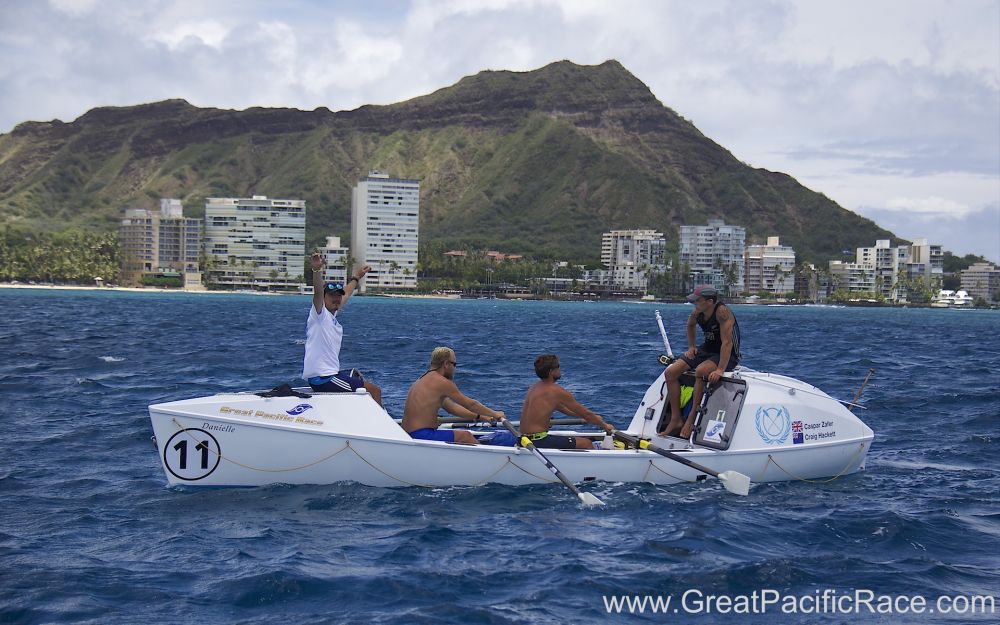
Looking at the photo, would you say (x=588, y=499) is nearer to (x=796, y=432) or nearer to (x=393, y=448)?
(x=393, y=448)

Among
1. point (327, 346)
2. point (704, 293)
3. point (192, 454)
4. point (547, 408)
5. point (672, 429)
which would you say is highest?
point (704, 293)

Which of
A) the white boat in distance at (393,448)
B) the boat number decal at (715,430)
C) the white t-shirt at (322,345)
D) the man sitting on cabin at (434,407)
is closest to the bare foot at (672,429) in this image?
the white boat in distance at (393,448)

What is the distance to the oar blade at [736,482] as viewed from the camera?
1302 cm

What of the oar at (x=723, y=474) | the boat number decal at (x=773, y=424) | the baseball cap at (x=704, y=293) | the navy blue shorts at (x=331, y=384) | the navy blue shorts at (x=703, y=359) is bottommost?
the oar at (x=723, y=474)

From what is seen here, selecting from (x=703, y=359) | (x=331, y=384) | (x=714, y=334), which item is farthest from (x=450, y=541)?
(x=714, y=334)

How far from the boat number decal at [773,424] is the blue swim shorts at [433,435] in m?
4.10

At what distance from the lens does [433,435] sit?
12.8 metres

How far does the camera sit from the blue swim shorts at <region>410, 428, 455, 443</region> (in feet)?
41.8

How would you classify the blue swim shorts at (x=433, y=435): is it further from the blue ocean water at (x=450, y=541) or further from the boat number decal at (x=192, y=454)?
the boat number decal at (x=192, y=454)

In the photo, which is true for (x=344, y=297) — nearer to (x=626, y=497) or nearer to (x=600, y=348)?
(x=626, y=497)

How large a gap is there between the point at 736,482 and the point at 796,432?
1.47m

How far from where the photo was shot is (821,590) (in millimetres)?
9867

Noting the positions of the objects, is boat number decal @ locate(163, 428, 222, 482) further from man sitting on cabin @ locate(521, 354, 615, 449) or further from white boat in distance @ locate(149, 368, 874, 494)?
man sitting on cabin @ locate(521, 354, 615, 449)

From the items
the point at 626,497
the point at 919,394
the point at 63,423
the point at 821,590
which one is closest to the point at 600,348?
the point at 919,394
